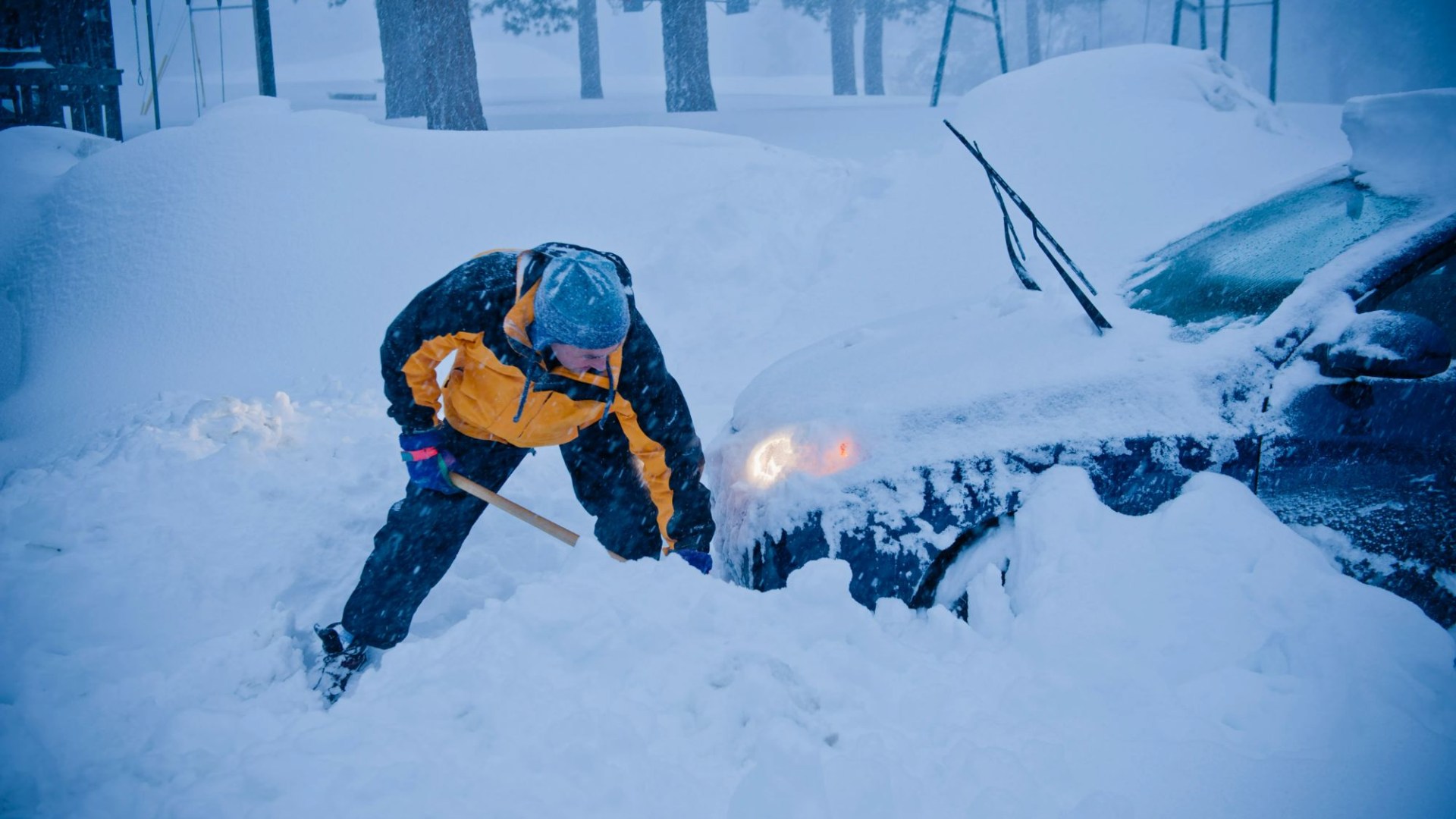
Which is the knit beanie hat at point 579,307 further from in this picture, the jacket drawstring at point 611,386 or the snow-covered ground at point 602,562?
the snow-covered ground at point 602,562

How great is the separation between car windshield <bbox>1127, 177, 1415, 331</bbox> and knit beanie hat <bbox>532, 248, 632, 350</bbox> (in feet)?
5.53

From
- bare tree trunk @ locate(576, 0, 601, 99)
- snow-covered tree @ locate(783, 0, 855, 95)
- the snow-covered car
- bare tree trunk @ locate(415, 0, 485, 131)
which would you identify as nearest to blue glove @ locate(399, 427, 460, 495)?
the snow-covered car

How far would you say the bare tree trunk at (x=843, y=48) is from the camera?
18484 mm

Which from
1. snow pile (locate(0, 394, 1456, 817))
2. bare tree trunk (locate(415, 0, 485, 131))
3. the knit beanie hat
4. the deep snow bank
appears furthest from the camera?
bare tree trunk (locate(415, 0, 485, 131))

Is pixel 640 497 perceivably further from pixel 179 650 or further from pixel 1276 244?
pixel 1276 244

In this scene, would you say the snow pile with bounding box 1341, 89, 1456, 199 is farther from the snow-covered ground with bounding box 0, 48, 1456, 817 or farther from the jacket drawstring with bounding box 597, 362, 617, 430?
the jacket drawstring with bounding box 597, 362, 617, 430

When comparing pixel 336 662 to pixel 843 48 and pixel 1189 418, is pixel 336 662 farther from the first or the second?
pixel 843 48

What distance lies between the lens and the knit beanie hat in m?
2.04

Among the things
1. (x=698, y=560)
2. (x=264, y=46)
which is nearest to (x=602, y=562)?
(x=698, y=560)

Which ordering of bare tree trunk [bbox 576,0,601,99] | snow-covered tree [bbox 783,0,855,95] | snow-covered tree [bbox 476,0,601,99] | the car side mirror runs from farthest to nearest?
bare tree trunk [bbox 576,0,601,99], snow-covered tree [bbox 783,0,855,95], snow-covered tree [bbox 476,0,601,99], the car side mirror

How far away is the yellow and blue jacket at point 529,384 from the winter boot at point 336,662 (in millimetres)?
794

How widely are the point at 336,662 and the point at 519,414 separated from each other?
1.09 m

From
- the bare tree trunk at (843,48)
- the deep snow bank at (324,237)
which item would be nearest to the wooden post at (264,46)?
the deep snow bank at (324,237)

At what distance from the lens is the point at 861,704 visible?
1541 millimetres
